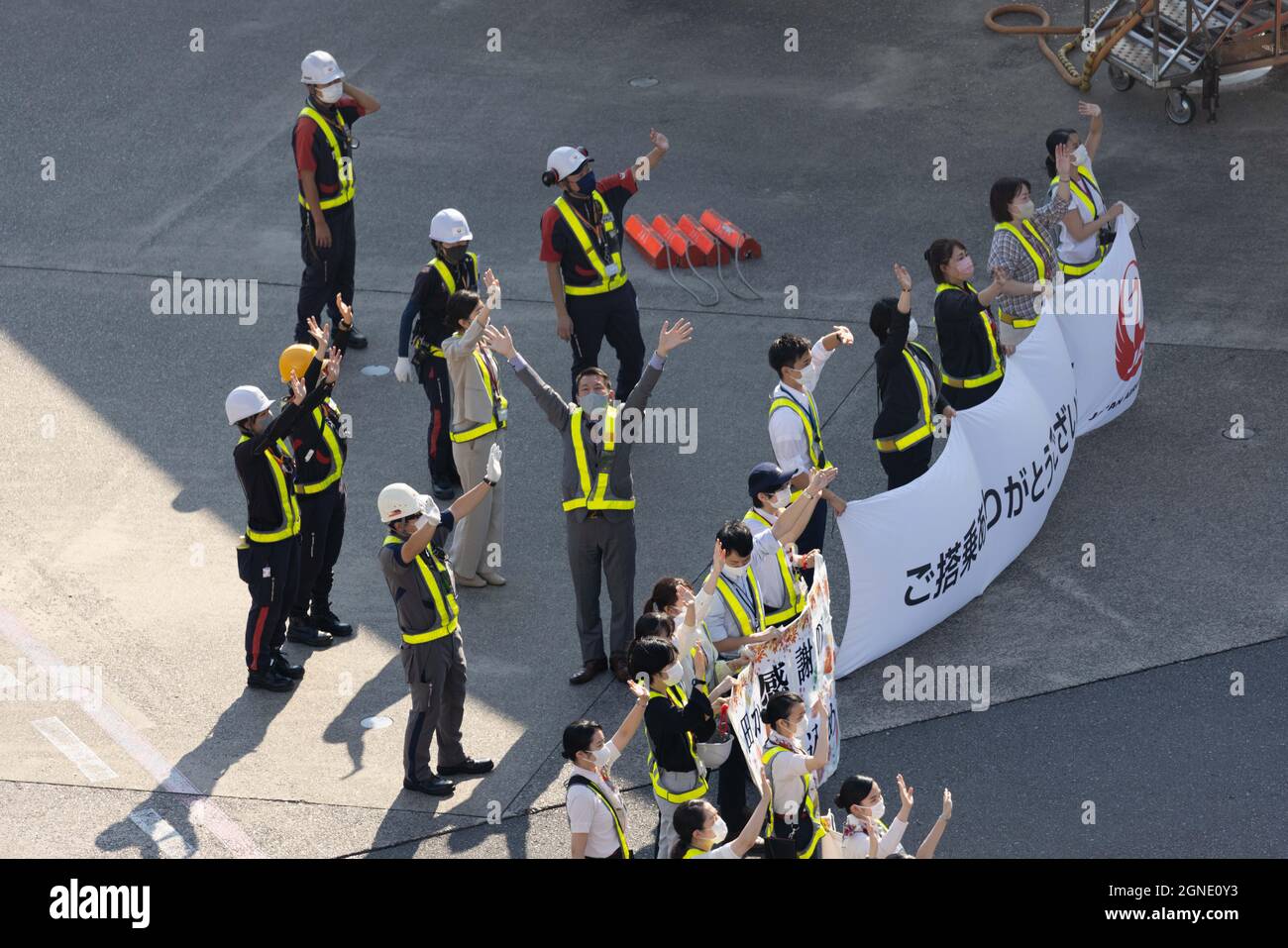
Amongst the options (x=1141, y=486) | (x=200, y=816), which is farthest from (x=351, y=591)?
(x=1141, y=486)

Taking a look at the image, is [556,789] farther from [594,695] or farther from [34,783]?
[34,783]

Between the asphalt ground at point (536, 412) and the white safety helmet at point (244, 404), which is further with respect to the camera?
the white safety helmet at point (244, 404)

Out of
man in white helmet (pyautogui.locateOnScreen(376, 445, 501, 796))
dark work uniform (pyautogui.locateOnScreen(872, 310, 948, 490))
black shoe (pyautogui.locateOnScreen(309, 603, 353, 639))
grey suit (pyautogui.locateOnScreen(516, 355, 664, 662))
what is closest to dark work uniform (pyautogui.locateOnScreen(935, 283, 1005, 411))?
dark work uniform (pyautogui.locateOnScreen(872, 310, 948, 490))

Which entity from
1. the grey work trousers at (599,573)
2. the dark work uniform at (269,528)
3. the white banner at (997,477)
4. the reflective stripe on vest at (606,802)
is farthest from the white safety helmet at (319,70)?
the reflective stripe on vest at (606,802)

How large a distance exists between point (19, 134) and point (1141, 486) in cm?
1175

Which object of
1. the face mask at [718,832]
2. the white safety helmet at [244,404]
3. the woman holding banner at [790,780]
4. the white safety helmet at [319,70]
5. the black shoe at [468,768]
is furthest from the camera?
the white safety helmet at [319,70]

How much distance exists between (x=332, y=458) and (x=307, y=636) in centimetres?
114

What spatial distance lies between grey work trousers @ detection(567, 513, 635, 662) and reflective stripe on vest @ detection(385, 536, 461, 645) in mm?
1057

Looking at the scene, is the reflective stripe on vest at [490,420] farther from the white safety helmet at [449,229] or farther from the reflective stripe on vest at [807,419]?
the reflective stripe on vest at [807,419]

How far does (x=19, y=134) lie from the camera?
19.2 meters

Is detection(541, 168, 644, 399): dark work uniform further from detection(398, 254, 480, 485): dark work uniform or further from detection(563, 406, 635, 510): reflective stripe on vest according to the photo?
detection(563, 406, 635, 510): reflective stripe on vest

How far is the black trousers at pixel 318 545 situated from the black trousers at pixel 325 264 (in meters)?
3.26

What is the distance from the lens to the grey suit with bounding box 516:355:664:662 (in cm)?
1105

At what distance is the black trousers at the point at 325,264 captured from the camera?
14.8 metres
